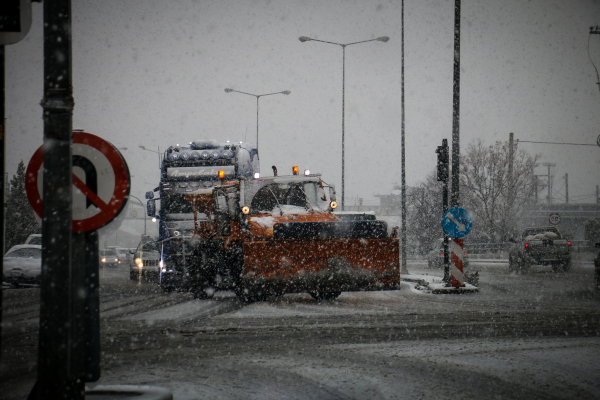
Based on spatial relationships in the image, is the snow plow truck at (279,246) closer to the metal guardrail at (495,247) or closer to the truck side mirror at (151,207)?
the truck side mirror at (151,207)

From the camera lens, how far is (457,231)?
15.1m

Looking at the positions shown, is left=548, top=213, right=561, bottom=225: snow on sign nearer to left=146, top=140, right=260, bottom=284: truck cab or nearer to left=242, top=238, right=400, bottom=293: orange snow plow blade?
left=146, top=140, right=260, bottom=284: truck cab

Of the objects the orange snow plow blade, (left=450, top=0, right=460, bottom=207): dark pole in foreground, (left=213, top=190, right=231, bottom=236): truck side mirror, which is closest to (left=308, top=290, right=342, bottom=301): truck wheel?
the orange snow plow blade

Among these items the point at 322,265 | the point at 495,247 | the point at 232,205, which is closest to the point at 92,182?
the point at 322,265

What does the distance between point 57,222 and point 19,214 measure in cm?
5145

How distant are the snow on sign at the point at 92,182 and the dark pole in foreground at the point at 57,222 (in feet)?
0.98

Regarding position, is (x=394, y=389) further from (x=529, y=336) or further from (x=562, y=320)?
(x=562, y=320)

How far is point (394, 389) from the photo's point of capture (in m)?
5.20

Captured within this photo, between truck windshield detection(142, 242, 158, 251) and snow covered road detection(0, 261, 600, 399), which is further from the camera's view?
truck windshield detection(142, 242, 158, 251)

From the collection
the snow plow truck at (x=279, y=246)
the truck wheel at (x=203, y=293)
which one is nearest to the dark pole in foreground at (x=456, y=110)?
the snow plow truck at (x=279, y=246)

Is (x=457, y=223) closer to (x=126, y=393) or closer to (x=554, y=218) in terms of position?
(x=126, y=393)

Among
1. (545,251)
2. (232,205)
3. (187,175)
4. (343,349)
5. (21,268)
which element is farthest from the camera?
(545,251)

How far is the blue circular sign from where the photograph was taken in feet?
49.4

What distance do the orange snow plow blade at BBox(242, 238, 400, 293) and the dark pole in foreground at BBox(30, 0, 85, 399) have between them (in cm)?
783
